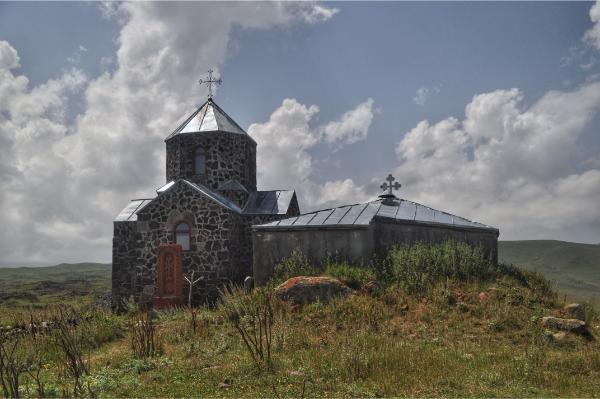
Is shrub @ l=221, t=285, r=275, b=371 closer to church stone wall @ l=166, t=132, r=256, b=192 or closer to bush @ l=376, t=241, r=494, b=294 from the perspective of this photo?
bush @ l=376, t=241, r=494, b=294

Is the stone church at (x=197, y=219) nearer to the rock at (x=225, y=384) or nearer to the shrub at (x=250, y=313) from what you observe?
the shrub at (x=250, y=313)

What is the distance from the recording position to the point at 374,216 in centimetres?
1781

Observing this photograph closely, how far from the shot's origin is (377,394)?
301 inches

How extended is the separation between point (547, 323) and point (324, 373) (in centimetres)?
660

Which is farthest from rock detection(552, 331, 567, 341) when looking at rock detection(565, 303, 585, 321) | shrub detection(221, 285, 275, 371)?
shrub detection(221, 285, 275, 371)

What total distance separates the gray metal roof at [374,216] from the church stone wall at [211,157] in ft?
23.0

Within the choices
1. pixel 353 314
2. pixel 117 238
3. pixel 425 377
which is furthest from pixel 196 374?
pixel 117 238

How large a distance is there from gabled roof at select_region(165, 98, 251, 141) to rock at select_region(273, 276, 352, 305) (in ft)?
40.6

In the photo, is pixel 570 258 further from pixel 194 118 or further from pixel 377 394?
pixel 377 394

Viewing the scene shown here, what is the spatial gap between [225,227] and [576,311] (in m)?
12.7

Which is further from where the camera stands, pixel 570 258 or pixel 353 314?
pixel 570 258

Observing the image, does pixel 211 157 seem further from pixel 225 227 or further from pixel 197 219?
pixel 225 227

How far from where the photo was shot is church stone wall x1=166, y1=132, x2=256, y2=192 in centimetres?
2475

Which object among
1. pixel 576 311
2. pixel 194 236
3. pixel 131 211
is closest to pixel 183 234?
pixel 194 236
